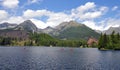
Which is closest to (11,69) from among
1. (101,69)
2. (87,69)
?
(87,69)

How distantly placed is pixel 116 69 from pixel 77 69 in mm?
14416

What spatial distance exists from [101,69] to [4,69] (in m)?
34.8

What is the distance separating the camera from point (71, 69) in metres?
76.2

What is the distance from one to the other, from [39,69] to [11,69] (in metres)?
9.73

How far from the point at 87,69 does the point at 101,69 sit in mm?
5473

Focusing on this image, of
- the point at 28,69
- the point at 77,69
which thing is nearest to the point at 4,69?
the point at 28,69

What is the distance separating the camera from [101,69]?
255 ft

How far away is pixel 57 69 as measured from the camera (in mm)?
76000

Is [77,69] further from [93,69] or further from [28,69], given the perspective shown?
[28,69]

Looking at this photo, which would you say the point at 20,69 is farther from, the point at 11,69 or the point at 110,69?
the point at 110,69

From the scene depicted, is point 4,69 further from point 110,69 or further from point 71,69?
point 110,69

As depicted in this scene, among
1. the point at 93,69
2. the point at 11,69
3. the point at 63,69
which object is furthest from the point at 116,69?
the point at 11,69

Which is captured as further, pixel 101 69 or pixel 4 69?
pixel 101 69

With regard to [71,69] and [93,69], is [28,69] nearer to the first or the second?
[71,69]
